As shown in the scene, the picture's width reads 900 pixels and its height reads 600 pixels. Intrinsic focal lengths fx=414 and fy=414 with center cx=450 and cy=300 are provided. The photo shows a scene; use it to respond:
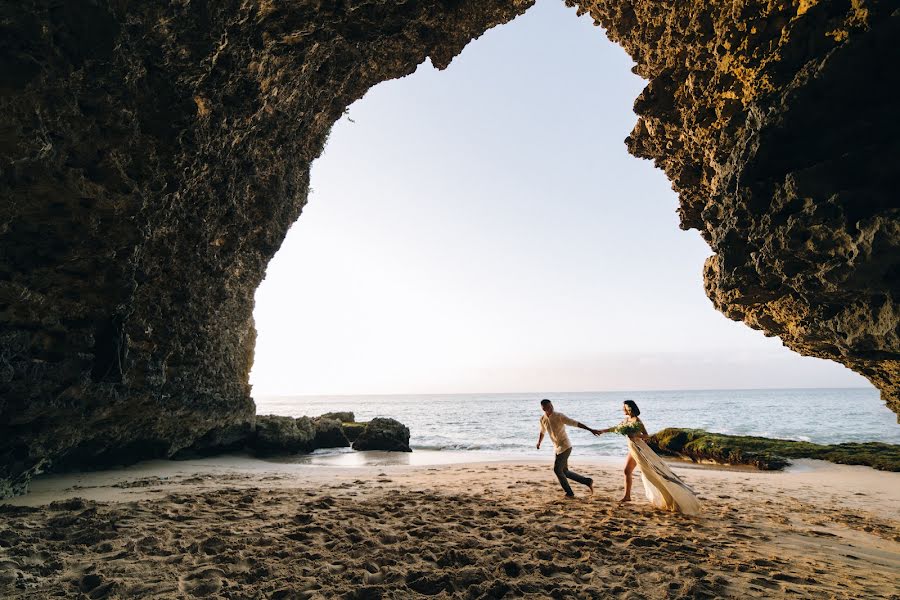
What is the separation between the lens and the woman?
678 cm

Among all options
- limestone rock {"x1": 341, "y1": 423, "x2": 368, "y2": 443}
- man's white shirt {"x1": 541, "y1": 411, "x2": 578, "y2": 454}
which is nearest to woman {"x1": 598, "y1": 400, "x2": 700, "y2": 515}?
man's white shirt {"x1": 541, "y1": 411, "x2": 578, "y2": 454}

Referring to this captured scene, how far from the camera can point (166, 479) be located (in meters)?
9.20

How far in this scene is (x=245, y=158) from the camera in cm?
927

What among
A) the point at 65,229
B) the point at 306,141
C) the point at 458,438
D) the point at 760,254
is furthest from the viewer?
the point at 458,438

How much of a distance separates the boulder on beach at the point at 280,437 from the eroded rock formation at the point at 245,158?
6.42 meters

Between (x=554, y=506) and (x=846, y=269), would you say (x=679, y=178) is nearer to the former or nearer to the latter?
(x=846, y=269)

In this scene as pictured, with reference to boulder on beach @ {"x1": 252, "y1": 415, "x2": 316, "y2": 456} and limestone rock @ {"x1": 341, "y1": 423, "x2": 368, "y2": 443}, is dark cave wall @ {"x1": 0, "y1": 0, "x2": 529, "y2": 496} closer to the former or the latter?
boulder on beach @ {"x1": 252, "y1": 415, "x2": 316, "y2": 456}

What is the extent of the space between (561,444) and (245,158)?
929 centimetres

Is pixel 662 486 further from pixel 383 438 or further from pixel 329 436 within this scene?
pixel 329 436

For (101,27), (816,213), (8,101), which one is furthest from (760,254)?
(8,101)

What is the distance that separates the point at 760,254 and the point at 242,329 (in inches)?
490

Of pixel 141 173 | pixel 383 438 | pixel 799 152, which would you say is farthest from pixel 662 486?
pixel 383 438

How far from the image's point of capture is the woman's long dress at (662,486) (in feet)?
22.2

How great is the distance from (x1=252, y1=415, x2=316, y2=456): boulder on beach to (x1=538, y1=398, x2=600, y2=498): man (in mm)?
11558
